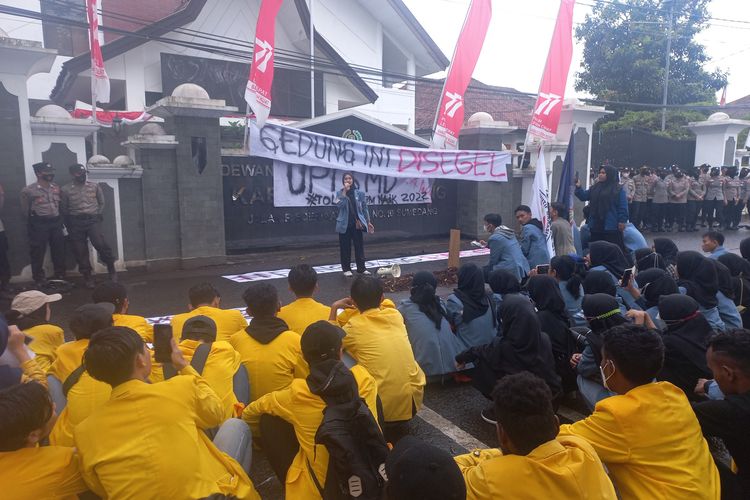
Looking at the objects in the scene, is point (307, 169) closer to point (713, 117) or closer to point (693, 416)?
point (693, 416)

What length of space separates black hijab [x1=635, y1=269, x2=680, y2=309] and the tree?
2212cm

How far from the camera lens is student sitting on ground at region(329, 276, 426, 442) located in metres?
3.62

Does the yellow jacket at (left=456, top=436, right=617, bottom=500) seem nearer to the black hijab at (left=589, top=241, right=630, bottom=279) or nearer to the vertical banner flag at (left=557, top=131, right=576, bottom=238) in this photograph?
the black hijab at (left=589, top=241, right=630, bottom=279)

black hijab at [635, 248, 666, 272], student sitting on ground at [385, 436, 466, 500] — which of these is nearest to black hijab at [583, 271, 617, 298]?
black hijab at [635, 248, 666, 272]

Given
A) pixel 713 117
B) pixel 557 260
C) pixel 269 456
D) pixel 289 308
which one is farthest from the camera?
pixel 713 117

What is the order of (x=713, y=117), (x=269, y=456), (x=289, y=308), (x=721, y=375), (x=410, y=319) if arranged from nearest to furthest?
(x=721, y=375) < (x=269, y=456) < (x=289, y=308) < (x=410, y=319) < (x=713, y=117)

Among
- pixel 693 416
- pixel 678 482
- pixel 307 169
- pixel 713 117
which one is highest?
pixel 713 117

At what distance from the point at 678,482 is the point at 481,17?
11.1 meters

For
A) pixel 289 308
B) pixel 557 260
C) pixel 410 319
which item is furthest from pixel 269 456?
pixel 557 260

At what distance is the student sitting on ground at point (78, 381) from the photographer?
2648mm

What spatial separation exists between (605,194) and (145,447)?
7.44 m

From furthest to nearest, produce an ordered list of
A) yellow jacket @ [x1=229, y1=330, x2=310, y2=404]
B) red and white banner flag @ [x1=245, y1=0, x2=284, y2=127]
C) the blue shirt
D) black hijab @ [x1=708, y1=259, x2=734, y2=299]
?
red and white banner flag @ [x1=245, y1=0, x2=284, y2=127]
the blue shirt
black hijab @ [x1=708, y1=259, x2=734, y2=299]
yellow jacket @ [x1=229, y1=330, x2=310, y2=404]

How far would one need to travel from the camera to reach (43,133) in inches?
328

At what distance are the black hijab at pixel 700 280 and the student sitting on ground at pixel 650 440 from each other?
8.20 ft
